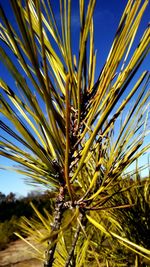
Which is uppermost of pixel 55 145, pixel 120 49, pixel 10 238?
pixel 120 49

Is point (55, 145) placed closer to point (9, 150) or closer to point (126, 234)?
point (9, 150)

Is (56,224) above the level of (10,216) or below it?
below

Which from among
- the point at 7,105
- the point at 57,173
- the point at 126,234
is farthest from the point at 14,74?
the point at 126,234

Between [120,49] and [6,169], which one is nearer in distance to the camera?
[120,49]

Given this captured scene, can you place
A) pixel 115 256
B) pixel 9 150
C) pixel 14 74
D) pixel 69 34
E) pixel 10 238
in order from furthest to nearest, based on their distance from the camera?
1. pixel 10 238
2. pixel 115 256
3. pixel 9 150
4. pixel 69 34
5. pixel 14 74

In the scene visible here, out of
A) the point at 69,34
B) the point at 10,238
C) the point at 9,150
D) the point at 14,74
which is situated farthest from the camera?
the point at 10,238

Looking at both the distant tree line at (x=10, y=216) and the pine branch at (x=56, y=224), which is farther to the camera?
the distant tree line at (x=10, y=216)

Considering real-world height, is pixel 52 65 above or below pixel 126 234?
above

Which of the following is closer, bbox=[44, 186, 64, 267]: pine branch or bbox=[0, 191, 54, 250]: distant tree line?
bbox=[44, 186, 64, 267]: pine branch

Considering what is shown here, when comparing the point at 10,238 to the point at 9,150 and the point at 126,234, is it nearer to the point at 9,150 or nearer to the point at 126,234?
the point at 126,234

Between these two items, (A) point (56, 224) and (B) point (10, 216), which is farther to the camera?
(B) point (10, 216)
